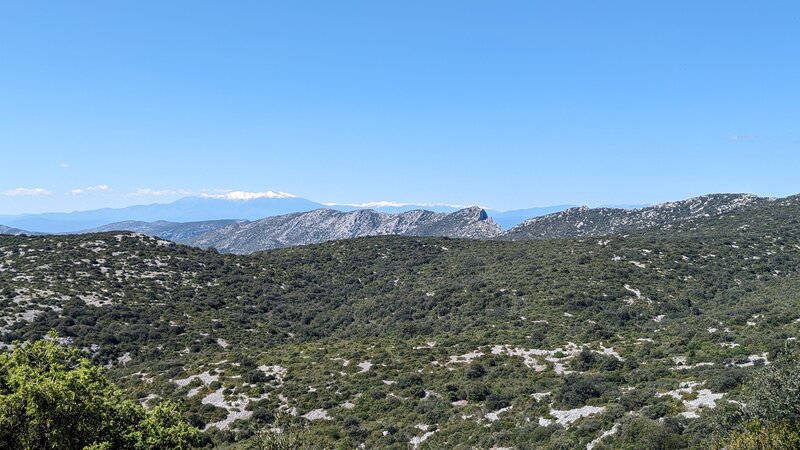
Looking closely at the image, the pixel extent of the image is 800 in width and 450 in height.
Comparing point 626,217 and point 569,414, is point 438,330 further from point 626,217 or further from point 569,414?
point 626,217

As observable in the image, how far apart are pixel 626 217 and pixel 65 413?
153 meters

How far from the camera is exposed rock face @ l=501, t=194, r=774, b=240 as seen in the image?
398 feet

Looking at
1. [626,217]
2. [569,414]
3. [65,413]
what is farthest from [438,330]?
[626,217]

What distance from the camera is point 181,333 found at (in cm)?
5141

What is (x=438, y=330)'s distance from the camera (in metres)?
52.7

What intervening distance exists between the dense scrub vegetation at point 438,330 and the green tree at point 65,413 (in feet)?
13.6

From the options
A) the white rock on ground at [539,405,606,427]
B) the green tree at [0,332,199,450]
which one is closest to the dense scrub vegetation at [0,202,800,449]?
the white rock on ground at [539,405,606,427]

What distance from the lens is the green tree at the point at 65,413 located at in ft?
41.1

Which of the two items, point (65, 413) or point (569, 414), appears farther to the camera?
point (569, 414)

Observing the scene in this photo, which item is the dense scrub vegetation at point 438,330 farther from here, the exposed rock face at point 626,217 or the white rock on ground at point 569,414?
the exposed rock face at point 626,217

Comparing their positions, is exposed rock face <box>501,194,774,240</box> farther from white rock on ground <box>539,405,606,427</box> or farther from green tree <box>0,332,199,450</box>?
green tree <box>0,332,199,450</box>

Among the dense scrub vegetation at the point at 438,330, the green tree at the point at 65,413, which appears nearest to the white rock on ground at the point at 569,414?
the dense scrub vegetation at the point at 438,330

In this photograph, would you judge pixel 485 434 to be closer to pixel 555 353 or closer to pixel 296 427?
pixel 296 427

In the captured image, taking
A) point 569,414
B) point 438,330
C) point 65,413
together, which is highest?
point 65,413
